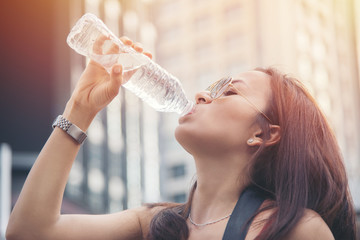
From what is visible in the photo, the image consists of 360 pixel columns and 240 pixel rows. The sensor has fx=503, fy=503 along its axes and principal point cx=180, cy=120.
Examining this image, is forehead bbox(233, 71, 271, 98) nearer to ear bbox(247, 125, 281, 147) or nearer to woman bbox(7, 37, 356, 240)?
woman bbox(7, 37, 356, 240)

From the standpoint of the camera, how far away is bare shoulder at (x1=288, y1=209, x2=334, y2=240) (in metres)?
1.61

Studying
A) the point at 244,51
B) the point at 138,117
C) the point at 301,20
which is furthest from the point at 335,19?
the point at 138,117

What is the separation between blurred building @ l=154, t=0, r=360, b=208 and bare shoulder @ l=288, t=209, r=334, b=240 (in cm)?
3576

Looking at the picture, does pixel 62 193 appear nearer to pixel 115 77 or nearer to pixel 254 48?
pixel 115 77

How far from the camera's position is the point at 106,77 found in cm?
204

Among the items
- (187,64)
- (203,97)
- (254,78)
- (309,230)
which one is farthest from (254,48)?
(309,230)

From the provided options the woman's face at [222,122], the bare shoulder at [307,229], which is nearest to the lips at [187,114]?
the woman's face at [222,122]

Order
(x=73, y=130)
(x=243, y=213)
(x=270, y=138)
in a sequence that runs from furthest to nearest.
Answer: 1. (x=270, y=138)
2. (x=73, y=130)
3. (x=243, y=213)

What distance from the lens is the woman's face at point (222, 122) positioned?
6.40ft

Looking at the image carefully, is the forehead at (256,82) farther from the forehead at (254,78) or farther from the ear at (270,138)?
the ear at (270,138)

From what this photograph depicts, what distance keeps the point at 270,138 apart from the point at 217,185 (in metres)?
0.29

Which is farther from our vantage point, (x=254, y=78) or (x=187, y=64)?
(x=187, y=64)

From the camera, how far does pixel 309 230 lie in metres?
1.62

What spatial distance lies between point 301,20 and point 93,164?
72.0 ft
